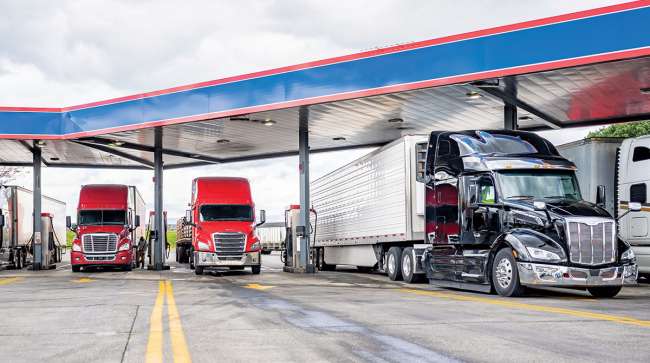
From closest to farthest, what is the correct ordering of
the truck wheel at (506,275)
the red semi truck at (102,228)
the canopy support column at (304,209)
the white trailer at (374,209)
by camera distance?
the truck wheel at (506,275) < the white trailer at (374,209) < the canopy support column at (304,209) < the red semi truck at (102,228)

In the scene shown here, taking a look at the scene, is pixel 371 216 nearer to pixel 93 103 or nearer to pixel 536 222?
pixel 536 222

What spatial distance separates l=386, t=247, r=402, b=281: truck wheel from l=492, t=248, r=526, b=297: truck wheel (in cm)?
614

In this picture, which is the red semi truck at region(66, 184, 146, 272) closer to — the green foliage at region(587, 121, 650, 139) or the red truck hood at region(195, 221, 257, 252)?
the red truck hood at region(195, 221, 257, 252)

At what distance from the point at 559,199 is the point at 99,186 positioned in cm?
2082

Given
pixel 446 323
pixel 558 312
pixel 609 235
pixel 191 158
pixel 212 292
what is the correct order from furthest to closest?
pixel 191 158
pixel 212 292
pixel 609 235
pixel 558 312
pixel 446 323

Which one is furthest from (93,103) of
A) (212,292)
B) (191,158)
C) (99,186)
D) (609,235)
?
(609,235)

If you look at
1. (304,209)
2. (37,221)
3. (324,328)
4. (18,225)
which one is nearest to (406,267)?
(304,209)

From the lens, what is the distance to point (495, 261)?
588 inches

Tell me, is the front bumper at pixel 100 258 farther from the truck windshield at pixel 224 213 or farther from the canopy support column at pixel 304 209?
the canopy support column at pixel 304 209

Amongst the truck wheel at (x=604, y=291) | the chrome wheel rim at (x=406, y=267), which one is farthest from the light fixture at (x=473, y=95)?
the truck wheel at (x=604, y=291)

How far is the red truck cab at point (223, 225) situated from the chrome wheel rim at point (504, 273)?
12401 mm

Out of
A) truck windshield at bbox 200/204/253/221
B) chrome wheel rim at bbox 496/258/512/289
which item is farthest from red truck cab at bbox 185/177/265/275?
chrome wheel rim at bbox 496/258/512/289

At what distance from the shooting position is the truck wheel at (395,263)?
68.9 feet

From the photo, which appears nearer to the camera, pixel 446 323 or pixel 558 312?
pixel 446 323
